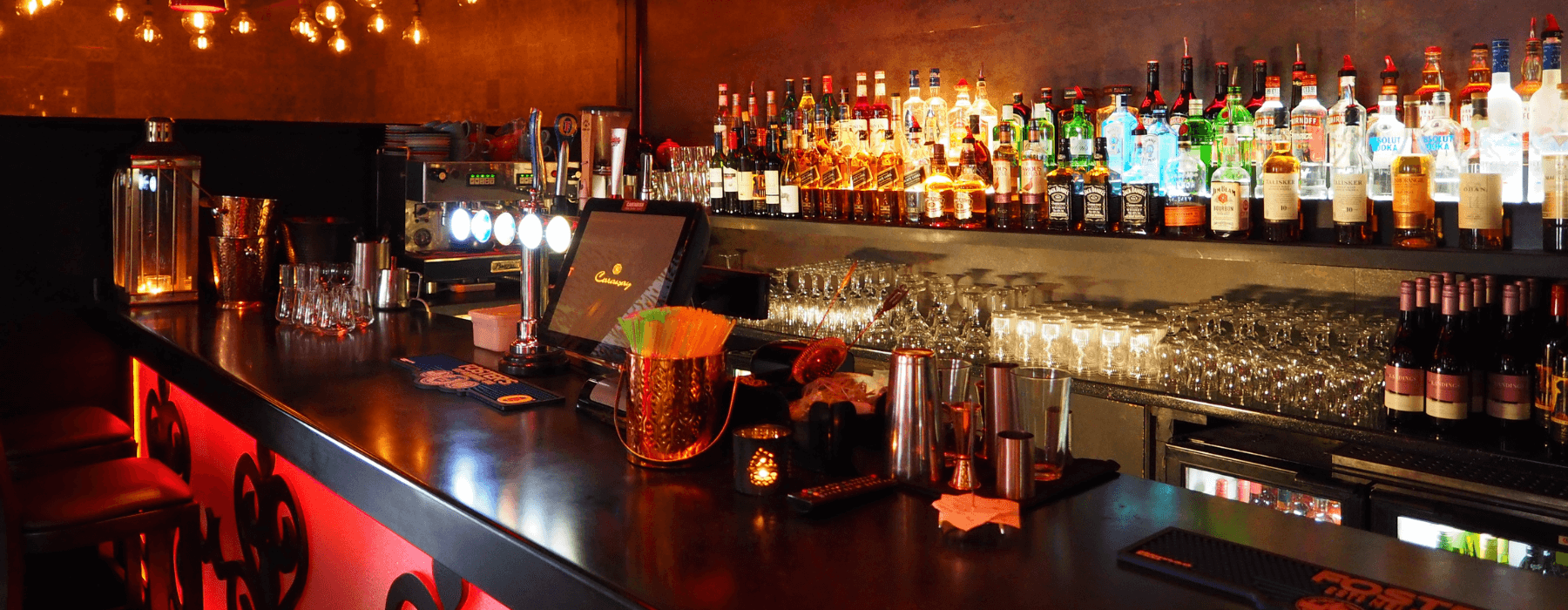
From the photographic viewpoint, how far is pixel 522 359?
2396 mm

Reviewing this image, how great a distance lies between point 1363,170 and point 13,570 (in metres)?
3.01

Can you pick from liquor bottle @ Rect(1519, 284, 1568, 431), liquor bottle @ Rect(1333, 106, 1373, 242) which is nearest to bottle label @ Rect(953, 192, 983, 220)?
liquor bottle @ Rect(1333, 106, 1373, 242)

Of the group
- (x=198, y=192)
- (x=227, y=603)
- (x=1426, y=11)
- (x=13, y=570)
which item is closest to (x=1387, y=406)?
(x=1426, y=11)

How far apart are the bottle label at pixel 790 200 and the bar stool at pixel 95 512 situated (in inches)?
75.1

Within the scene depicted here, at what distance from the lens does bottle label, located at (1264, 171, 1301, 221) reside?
249 centimetres

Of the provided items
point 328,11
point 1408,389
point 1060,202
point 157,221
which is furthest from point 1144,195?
point 328,11

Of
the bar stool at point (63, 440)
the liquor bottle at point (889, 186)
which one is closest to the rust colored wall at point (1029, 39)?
the liquor bottle at point (889, 186)

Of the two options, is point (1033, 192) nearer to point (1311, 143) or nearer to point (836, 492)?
point (1311, 143)

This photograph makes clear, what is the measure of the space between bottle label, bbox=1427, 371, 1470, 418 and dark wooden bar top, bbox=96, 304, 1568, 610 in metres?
1.23

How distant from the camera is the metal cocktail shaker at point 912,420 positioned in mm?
1478

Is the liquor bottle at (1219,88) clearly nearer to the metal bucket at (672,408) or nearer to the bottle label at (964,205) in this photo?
the bottle label at (964,205)

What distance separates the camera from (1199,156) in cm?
292

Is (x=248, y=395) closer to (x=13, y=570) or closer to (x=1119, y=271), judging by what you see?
(x=13, y=570)

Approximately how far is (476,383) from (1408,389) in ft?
6.47
